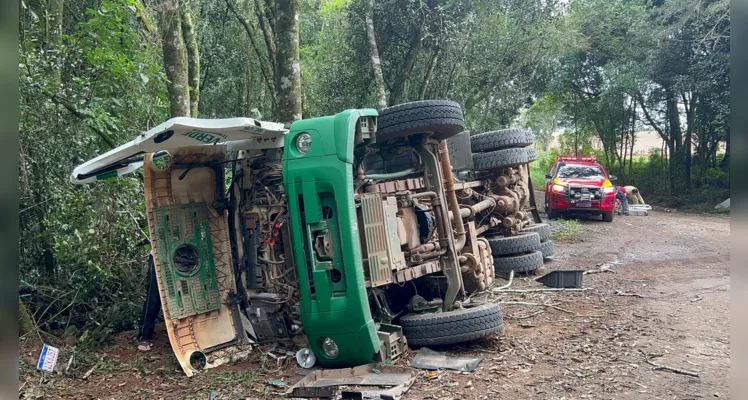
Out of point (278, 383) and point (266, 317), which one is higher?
point (266, 317)

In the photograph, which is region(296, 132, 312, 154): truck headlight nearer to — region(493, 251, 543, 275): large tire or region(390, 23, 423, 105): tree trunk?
region(493, 251, 543, 275): large tire

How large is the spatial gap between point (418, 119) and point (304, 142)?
1260mm

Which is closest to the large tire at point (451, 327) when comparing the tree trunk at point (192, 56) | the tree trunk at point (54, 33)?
the tree trunk at point (54, 33)

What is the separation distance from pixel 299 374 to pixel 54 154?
170 inches

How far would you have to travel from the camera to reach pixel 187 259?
17.1 ft

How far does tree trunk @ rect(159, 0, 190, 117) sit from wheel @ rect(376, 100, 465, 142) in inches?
152

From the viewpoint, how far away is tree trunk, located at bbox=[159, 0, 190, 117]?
7.79m

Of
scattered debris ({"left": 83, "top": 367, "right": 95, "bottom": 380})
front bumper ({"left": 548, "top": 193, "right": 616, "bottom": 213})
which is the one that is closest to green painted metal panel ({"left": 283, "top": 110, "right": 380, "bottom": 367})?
scattered debris ({"left": 83, "top": 367, "right": 95, "bottom": 380})

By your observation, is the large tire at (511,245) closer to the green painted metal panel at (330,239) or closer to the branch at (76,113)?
the green painted metal panel at (330,239)

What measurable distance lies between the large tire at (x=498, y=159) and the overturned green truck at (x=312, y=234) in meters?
2.57

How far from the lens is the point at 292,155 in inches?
179

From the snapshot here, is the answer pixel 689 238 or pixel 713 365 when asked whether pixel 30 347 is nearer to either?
pixel 713 365

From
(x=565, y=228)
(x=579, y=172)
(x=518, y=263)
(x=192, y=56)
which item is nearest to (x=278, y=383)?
(x=518, y=263)

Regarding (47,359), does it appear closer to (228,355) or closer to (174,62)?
(228,355)
